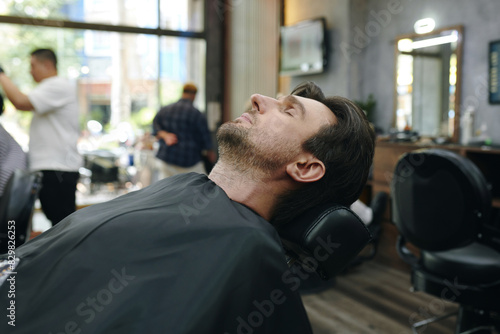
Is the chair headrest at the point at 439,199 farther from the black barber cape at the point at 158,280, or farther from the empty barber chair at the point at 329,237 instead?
the black barber cape at the point at 158,280

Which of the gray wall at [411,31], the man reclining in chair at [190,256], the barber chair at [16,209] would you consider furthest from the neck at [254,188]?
the gray wall at [411,31]

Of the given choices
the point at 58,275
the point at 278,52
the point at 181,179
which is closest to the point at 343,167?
the point at 181,179

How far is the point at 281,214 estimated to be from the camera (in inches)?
41.5

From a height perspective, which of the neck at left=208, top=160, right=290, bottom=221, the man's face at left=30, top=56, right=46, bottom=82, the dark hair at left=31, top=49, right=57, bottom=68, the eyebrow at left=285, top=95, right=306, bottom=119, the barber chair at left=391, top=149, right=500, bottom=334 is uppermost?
the dark hair at left=31, top=49, right=57, bottom=68

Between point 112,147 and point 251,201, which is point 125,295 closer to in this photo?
point 251,201

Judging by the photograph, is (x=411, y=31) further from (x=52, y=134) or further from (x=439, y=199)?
(x=52, y=134)

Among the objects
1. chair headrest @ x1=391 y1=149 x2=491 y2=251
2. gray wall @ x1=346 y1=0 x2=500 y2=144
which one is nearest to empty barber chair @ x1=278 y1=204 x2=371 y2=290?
chair headrest @ x1=391 y1=149 x2=491 y2=251

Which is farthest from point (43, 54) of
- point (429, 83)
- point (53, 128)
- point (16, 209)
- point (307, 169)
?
point (429, 83)

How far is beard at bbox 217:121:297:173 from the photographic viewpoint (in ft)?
3.42

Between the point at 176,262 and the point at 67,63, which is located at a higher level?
the point at 67,63

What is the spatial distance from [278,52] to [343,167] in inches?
192

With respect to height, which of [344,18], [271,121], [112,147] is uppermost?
[344,18]

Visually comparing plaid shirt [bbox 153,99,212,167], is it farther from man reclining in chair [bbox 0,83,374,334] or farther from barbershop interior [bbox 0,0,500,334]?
man reclining in chair [bbox 0,83,374,334]

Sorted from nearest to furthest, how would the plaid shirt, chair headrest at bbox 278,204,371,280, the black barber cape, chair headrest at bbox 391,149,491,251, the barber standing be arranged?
the black barber cape
chair headrest at bbox 278,204,371,280
chair headrest at bbox 391,149,491,251
the barber standing
the plaid shirt
